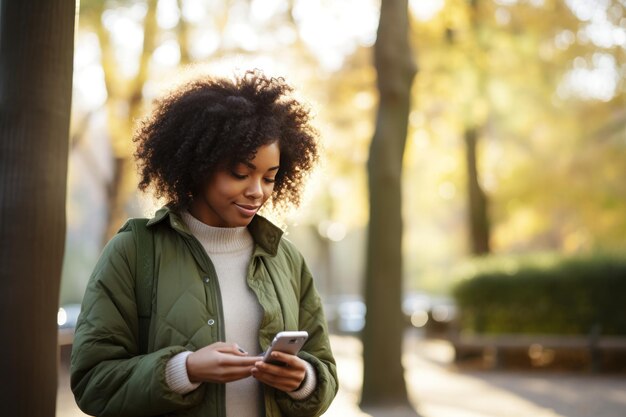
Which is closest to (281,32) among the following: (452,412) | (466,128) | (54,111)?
(466,128)

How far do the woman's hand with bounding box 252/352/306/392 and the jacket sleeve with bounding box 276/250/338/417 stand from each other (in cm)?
11

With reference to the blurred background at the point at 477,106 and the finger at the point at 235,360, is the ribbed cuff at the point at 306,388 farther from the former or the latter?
the blurred background at the point at 477,106

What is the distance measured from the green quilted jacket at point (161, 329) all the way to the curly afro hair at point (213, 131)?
19cm

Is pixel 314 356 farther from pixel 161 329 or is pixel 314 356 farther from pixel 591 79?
pixel 591 79

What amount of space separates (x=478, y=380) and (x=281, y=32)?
865cm

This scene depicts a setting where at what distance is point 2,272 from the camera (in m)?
4.30

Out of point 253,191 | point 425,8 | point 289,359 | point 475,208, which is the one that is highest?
point 425,8

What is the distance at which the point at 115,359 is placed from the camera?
3.00 meters

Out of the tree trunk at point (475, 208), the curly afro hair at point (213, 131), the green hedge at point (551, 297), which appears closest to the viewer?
the curly afro hair at point (213, 131)

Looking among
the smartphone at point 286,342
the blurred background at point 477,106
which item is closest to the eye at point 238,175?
the smartphone at point 286,342

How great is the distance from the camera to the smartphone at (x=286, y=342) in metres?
2.87

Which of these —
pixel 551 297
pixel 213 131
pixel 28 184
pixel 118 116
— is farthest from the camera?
pixel 118 116

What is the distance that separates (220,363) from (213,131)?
82 cm

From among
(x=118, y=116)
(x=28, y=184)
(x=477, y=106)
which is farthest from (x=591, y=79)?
(x=28, y=184)
